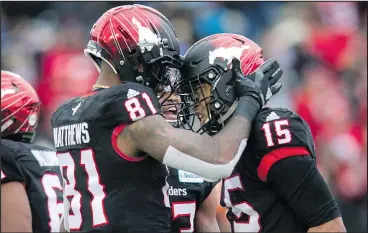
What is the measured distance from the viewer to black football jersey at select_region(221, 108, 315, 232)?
338 centimetres

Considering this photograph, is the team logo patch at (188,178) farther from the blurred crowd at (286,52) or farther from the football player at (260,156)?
the blurred crowd at (286,52)

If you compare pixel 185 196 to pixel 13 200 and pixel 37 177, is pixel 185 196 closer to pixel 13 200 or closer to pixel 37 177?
pixel 37 177

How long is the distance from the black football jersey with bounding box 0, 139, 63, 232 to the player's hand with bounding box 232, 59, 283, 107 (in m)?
1.19

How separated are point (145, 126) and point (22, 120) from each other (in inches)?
52.1

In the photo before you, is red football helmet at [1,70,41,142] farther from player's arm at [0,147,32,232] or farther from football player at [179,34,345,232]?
football player at [179,34,345,232]

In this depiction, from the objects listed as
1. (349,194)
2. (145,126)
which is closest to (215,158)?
(145,126)

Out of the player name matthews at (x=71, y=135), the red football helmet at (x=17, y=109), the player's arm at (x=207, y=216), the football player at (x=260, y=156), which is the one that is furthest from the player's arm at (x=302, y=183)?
the red football helmet at (x=17, y=109)

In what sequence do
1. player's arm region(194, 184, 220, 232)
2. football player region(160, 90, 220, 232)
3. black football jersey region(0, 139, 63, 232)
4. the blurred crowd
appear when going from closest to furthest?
black football jersey region(0, 139, 63, 232)
football player region(160, 90, 220, 232)
player's arm region(194, 184, 220, 232)
the blurred crowd

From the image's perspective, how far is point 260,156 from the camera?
3.42m

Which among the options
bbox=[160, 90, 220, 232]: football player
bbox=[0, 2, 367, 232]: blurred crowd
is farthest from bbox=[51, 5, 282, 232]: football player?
bbox=[0, 2, 367, 232]: blurred crowd

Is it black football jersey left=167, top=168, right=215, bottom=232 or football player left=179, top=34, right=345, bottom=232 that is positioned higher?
football player left=179, top=34, right=345, bottom=232

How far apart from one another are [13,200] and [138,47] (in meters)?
0.95

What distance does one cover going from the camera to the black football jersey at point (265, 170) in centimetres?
338

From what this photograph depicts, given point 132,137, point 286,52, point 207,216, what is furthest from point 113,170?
point 286,52
